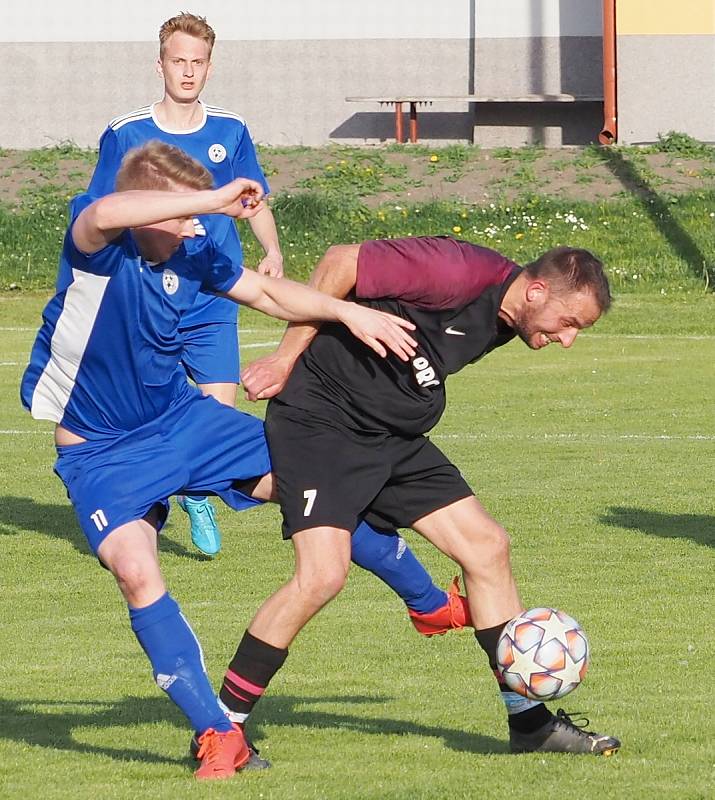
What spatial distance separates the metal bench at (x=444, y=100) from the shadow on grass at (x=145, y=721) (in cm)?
2399

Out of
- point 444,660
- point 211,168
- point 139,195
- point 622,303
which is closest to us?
point 139,195

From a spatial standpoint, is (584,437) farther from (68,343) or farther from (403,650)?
(68,343)

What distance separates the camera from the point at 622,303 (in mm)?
22328

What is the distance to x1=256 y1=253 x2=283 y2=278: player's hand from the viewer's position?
270 inches

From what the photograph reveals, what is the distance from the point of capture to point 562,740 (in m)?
5.42

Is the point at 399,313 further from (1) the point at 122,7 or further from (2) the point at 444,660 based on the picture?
(1) the point at 122,7

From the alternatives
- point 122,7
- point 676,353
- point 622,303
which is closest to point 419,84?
point 122,7

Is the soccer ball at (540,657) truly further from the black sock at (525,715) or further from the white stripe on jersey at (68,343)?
the white stripe on jersey at (68,343)

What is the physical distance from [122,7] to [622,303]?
13.3m

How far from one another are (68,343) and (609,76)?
24880mm

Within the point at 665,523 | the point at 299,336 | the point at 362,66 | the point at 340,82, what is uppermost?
the point at 362,66

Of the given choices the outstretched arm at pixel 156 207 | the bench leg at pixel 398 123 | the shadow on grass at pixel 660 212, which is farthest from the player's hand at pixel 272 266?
the bench leg at pixel 398 123

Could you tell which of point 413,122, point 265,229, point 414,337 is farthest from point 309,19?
point 414,337

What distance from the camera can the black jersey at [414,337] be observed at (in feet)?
17.8
